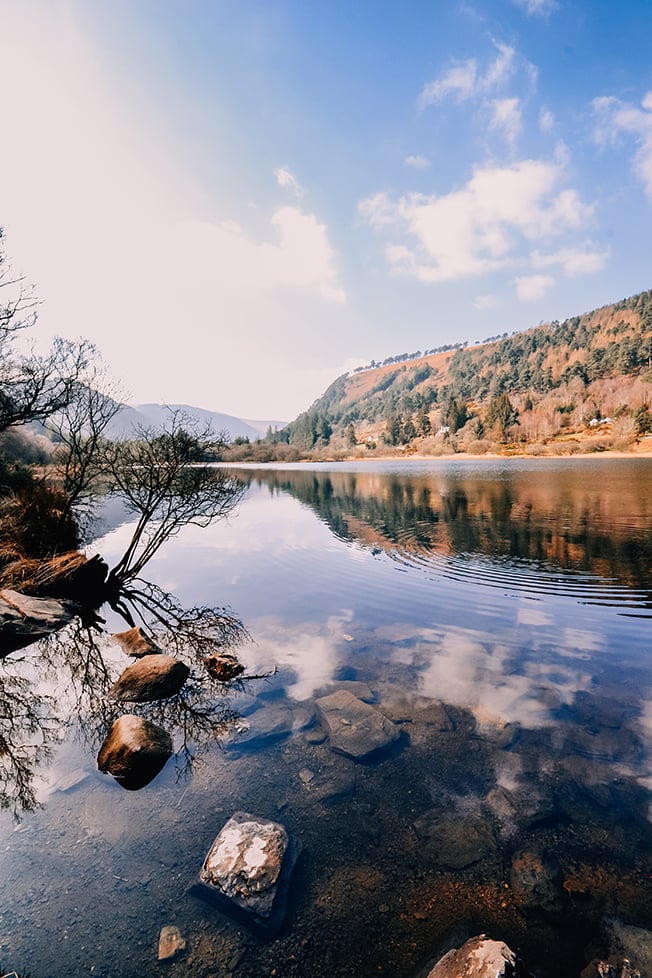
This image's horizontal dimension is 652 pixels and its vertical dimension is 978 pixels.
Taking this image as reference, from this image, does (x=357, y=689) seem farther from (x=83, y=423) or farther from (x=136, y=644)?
(x=83, y=423)

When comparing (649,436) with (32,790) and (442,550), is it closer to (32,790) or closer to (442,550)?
(442,550)

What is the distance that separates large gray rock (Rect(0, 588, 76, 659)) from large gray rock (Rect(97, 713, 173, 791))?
755 cm

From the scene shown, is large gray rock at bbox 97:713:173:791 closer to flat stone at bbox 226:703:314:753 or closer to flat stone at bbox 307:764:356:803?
flat stone at bbox 226:703:314:753

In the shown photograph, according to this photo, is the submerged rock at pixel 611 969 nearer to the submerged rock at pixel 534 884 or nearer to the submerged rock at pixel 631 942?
the submerged rock at pixel 631 942

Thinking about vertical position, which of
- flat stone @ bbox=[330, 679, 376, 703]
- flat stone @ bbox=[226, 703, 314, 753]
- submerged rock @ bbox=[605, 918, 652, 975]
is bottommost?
flat stone @ bbox=[330, 679, 376, 703]

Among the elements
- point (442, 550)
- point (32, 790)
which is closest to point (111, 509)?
point (442, 550)

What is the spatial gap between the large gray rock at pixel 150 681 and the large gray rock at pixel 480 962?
283 inches

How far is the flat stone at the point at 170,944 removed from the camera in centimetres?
412

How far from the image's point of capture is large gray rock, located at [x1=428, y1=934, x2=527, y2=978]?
11.5ft

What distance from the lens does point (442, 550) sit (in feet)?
71.3

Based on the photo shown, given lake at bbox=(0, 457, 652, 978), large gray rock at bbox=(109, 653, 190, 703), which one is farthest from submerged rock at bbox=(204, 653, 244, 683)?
large gray rock at bbox=(109, 653, 190, 703)

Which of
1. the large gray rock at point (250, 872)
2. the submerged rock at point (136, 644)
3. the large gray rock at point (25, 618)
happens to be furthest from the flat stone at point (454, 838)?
the large gray rock at point (25, 618)

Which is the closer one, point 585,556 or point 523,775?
point 523,775

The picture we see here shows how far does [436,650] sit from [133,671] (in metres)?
7.76
